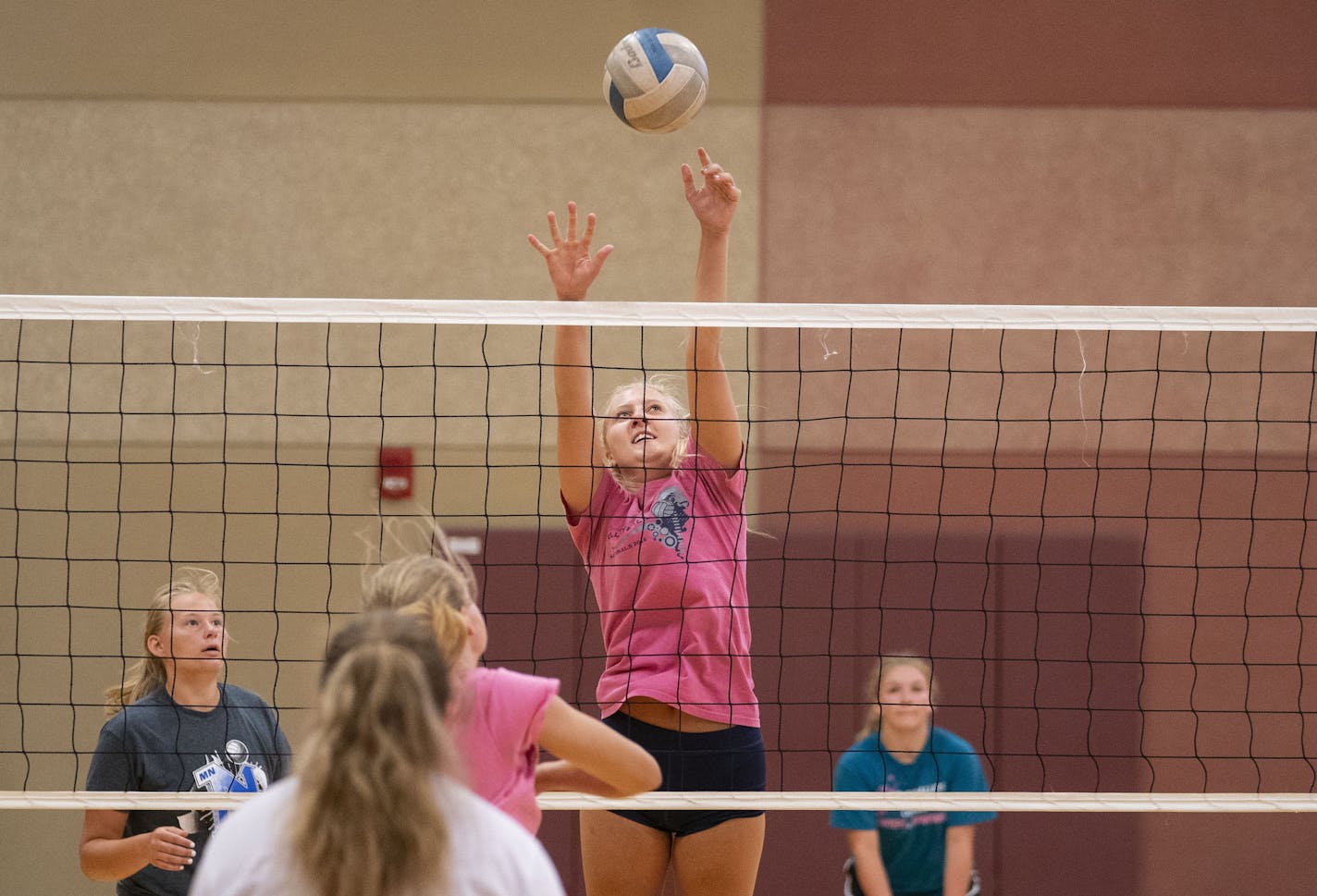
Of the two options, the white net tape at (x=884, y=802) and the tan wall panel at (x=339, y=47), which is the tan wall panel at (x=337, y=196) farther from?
the white net tape at (x=884, y=802)

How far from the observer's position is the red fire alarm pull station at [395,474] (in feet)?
20.6

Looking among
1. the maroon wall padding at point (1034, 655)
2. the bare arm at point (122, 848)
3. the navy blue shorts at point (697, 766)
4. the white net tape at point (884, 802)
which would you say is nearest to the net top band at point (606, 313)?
the navy blue shorts at point (697, 766)

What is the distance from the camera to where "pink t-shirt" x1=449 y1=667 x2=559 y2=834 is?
7.04 ft

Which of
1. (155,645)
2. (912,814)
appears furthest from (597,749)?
(912,814)

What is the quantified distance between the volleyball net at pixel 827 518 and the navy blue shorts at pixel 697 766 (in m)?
2.91

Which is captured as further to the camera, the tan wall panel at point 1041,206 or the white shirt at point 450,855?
the tan wall panel at point 1041,206

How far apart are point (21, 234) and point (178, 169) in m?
0.84

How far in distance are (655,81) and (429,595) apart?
2.23 metres

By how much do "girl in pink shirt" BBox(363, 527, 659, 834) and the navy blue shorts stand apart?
0.86 m

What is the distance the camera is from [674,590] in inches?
124

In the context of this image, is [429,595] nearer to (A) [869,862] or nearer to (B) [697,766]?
(B) [697,766]

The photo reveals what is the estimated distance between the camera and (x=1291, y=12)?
6.54 m

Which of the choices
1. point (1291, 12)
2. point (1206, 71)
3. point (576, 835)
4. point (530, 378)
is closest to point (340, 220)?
point (530, 378)

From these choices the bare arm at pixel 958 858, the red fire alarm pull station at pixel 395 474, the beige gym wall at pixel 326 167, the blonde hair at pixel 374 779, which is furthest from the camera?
the beige gym wall at pixel 326 167
